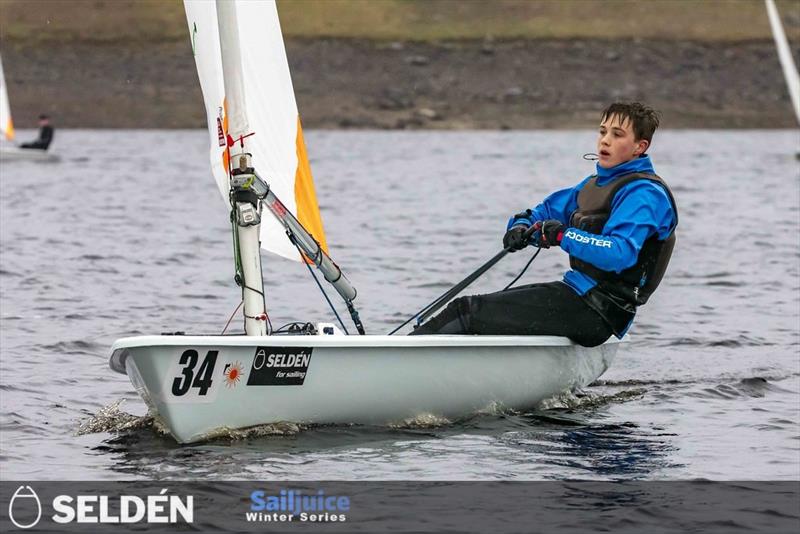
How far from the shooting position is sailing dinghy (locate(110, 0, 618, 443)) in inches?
295

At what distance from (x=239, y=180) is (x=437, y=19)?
101 meters

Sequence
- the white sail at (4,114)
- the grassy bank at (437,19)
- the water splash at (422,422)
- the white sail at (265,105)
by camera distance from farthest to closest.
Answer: the grassy bank at (437,19)
the white sail at (4,114)
the white sail at (265,105)
the water splash at (422,422)

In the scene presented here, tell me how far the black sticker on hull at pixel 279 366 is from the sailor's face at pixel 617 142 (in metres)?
2.24

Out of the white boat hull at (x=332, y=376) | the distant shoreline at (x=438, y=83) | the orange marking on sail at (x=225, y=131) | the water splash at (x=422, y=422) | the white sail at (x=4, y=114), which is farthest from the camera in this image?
the distant shoreline at (x=438, y=83)

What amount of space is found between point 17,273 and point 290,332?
9288mm

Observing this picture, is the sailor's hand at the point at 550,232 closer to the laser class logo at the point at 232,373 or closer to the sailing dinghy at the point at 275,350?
the sailing dinghy at the point at 275,350

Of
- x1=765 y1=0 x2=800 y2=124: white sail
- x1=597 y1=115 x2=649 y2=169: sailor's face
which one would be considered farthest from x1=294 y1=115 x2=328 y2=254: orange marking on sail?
x1=765 y1=0 x2=800 y2=124: white sail

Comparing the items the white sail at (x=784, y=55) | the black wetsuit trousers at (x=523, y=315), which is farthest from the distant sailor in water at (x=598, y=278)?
the white sail at (x=784, y=55)

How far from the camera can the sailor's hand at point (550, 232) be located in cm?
818

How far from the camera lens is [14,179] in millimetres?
34719

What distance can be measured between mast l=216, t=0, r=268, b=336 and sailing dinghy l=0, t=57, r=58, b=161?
104 ft

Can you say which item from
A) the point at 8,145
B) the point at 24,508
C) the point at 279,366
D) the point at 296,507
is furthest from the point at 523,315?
the point at 8,145

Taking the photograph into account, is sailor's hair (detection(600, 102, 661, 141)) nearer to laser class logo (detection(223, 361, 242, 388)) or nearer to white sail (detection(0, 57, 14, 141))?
laser class logo (detection(223, 361, 242, 388))

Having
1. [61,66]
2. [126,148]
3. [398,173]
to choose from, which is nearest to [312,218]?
[398,173]
